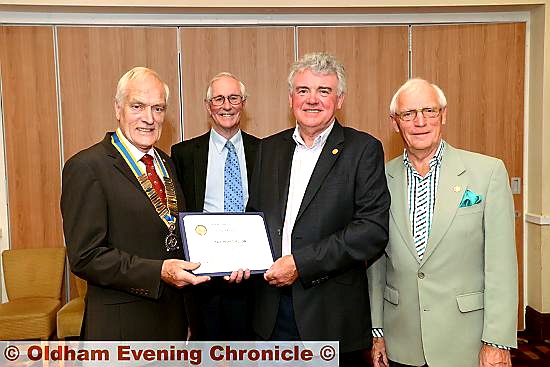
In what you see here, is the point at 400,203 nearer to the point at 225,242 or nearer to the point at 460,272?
the point at 460,272

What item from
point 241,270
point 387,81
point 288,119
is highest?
point 387,81

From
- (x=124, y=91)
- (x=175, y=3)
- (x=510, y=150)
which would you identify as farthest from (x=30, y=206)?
(x=510, y=150)

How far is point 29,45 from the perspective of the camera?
14.6 feet

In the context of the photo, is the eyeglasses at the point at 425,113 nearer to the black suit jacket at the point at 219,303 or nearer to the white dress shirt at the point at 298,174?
the white dress shirt at the point at 298,174

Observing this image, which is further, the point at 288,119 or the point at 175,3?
the point at 288,119

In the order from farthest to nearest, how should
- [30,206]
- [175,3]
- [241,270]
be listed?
[30,206], [175,3], [241,270]

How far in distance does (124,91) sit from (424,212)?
127 centimetres

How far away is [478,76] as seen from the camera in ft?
15.4

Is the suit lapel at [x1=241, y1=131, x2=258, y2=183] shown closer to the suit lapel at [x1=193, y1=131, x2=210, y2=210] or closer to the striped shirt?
the suit lapel at [x1=193, y1=131, x2=210, y2=210]

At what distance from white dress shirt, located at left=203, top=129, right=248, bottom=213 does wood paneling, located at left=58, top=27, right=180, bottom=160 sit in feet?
5.12

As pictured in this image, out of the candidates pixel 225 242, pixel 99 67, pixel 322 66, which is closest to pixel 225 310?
pixel 225 242

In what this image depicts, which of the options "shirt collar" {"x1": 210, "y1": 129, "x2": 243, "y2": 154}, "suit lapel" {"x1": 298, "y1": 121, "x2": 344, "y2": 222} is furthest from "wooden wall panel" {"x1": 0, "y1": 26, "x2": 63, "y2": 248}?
"suit lapel" {"x1": 298, "y1": 121, "x2": 344, "y2": 222}

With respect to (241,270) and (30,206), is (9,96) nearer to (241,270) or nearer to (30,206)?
(30,206)

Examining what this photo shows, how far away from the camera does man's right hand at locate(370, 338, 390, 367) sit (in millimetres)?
2396
